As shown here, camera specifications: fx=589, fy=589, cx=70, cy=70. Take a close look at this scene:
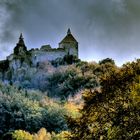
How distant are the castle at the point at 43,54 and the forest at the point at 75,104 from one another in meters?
3.65

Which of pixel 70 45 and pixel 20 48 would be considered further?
pixel 20 48

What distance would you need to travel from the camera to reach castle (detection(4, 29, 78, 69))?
142 m

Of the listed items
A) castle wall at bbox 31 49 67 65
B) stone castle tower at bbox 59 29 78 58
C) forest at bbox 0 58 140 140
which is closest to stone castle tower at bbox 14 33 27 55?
castle wall at bbox 31 49 67 65

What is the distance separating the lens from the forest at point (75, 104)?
24000mm

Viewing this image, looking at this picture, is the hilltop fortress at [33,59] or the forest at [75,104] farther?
the hilltop fortress at [33,59]

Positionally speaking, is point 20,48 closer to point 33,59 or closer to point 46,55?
point 33,59

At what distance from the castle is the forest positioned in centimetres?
365

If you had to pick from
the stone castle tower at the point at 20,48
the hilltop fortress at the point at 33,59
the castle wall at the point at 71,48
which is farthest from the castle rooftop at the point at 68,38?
the stone castle tower at the point at 20,48

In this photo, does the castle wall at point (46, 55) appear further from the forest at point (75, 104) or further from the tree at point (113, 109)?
the tree at point (113, 109)

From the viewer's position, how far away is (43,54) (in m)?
144

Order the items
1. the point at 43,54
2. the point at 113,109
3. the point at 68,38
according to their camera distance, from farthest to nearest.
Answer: the point at 68,38 → the point at 43,54 → the point at 113,109

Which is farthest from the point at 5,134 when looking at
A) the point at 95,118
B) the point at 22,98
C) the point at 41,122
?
the point at 95,118

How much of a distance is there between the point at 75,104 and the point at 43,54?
48.8 m

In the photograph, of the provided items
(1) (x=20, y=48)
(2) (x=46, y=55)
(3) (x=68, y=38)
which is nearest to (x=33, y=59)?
(2) (x=46, y=55)
